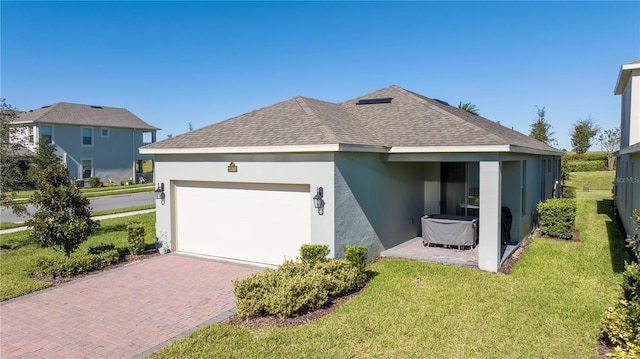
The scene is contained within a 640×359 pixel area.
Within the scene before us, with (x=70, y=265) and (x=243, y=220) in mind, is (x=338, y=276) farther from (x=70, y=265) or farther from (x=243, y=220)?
(x=70, y=265)

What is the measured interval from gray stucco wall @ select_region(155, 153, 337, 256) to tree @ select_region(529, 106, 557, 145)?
3216cm

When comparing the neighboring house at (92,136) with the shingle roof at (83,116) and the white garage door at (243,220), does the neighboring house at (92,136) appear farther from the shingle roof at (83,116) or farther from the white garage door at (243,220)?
the white garage door at (243,220)

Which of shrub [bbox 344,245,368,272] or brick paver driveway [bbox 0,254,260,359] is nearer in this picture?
brick paver driveway [bbox 0,254,260,359]

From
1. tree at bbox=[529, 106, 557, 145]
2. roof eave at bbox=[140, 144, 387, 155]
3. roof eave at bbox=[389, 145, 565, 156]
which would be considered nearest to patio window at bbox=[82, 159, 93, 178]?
roof eave at bbox=[140, 144, 387, 155]

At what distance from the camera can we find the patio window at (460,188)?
41.5 ft

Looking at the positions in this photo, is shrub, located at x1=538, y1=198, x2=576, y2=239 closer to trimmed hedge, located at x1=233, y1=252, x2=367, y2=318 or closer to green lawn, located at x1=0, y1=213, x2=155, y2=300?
trimmed hedge, located at x1=233, y1=252, x2=367, y2=318

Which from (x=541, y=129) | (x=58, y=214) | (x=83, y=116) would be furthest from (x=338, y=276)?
(x=83, y=116)

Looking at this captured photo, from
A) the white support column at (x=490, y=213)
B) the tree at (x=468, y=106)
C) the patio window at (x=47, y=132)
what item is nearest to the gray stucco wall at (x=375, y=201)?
the white support column at (x=490, y=213)

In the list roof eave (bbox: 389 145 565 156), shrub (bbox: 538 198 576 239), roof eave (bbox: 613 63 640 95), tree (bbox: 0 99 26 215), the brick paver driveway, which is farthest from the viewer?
roof eave (bbox: 613 63 640 95)

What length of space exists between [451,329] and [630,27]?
1442 centimetres

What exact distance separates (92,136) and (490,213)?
118 ft

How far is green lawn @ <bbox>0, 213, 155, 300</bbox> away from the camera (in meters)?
8.70

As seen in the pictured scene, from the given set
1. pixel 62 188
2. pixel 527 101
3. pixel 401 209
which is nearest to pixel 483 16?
pixel 401 209

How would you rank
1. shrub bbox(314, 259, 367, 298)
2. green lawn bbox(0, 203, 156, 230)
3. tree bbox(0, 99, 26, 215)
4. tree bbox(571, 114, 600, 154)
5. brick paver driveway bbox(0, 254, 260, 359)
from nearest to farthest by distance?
brick paver driveway bbox(0, 254, 260, 359) → shrub bbox(314, 259, 367, 298) → tree bbox(0, 99, 26, 215) → green lawn bbox(0, 203, 156, 230) → tree bbox(571, 114, 600, 154)
